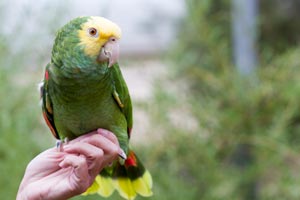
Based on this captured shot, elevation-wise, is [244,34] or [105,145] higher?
[244,34]

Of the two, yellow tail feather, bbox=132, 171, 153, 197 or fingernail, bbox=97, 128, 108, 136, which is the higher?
fingernail, bbox=97, 128, 108, 136

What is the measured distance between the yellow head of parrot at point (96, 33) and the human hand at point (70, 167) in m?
0.23

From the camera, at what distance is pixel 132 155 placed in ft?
5.14

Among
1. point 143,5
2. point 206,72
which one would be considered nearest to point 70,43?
point 206,72

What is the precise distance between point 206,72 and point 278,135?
1.48ft

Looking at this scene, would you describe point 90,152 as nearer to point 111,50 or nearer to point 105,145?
point 105,145

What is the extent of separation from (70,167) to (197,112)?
1.11m

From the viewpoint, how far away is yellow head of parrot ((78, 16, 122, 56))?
1146mm

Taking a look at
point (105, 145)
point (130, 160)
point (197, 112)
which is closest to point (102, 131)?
point (105, 145)

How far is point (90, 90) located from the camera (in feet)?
4.15

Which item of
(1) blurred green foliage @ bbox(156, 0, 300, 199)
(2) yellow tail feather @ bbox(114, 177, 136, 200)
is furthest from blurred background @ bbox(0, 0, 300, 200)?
(2) yellow tail feather @ bbox(114, 177, 136, 200)

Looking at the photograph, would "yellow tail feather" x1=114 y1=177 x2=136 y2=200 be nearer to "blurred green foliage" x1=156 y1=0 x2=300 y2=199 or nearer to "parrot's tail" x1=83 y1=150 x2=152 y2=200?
"parrot's tail" x1=83 y1=150 x2=152 y2=200

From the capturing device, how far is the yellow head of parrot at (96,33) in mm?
1146

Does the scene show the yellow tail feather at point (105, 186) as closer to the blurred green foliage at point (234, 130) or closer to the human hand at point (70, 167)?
the human hand at point (70, 167)
